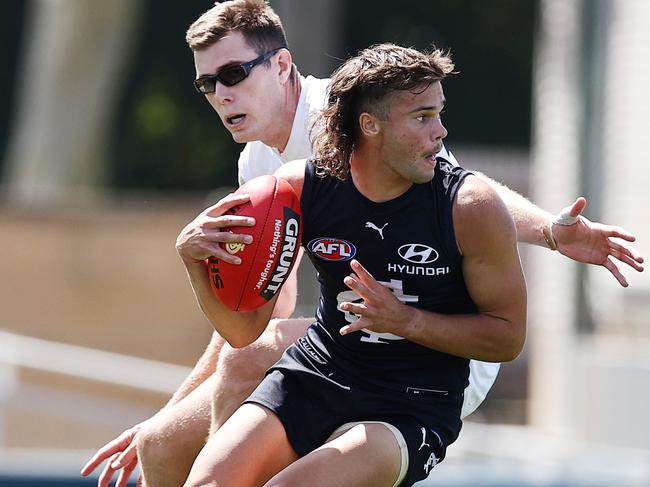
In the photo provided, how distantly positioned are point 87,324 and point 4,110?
28.3ft

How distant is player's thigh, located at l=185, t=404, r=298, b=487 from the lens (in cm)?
454

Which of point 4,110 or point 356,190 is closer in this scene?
point 356,190

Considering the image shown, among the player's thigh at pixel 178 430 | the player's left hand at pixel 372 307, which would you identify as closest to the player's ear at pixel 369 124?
the player's left hand at pixel 372 307

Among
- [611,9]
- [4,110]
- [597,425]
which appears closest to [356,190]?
[597,425]

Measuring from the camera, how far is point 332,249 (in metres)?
4.75

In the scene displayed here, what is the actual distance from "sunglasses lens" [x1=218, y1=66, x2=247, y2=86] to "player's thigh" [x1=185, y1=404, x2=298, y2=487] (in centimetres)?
116

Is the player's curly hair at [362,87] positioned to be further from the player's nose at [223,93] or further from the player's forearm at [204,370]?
the player's forearm at [204,370]

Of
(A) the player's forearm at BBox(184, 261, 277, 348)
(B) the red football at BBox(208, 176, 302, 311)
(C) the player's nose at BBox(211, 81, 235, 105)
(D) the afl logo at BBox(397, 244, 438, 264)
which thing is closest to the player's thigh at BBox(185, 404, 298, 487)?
(A) the player's forearm at BBox(184, 261, 277, 348)

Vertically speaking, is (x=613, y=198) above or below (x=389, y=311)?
below

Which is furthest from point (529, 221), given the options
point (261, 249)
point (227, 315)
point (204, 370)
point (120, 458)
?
point (120, 458)

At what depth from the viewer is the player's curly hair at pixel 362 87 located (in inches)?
183

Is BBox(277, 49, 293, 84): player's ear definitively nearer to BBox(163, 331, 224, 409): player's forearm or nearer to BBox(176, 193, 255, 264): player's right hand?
BBox(176, 193, 255, 264): player's right hand

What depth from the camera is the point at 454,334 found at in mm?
A: 4559

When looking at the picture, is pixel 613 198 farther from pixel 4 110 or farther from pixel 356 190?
pixel 4 110
